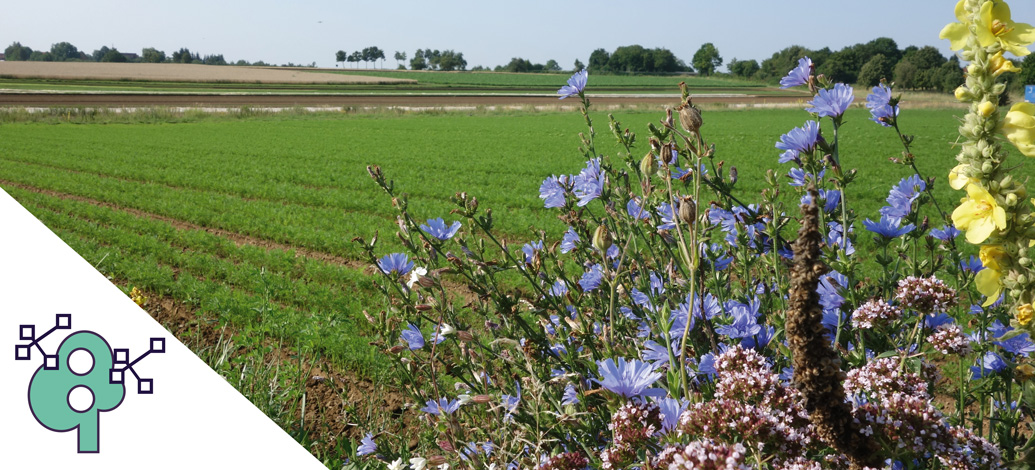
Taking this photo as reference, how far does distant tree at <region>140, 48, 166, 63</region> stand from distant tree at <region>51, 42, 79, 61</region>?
6.87m

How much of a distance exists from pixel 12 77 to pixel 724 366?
6765 centimetres

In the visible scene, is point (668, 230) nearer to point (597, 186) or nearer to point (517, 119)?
point (597, 186)

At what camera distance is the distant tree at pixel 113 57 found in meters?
77.2

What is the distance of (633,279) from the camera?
204cm

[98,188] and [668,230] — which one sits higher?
[668,230]

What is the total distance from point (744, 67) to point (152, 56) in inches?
2617

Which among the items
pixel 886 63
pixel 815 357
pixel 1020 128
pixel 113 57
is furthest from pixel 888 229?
pixel 113 57

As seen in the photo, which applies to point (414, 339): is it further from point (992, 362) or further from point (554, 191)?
point (992, 362)

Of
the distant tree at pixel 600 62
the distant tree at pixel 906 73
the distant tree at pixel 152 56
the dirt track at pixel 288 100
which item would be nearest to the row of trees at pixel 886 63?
the distant tree at pixel 906 73

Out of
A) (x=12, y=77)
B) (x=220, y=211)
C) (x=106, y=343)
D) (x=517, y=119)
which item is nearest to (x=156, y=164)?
(x=220, y=211)

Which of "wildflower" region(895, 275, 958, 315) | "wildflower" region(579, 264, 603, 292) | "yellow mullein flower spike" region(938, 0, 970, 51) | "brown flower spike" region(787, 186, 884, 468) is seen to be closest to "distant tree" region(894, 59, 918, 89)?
"wildflower" region(579, 264, 603, 292)

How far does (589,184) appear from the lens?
1.75 m

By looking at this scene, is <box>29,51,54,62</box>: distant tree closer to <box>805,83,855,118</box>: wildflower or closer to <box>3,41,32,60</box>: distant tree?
<box>3,41,32,60</box>: distant tree

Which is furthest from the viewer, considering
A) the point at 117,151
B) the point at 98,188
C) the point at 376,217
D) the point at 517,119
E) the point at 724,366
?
the point at 517,119
